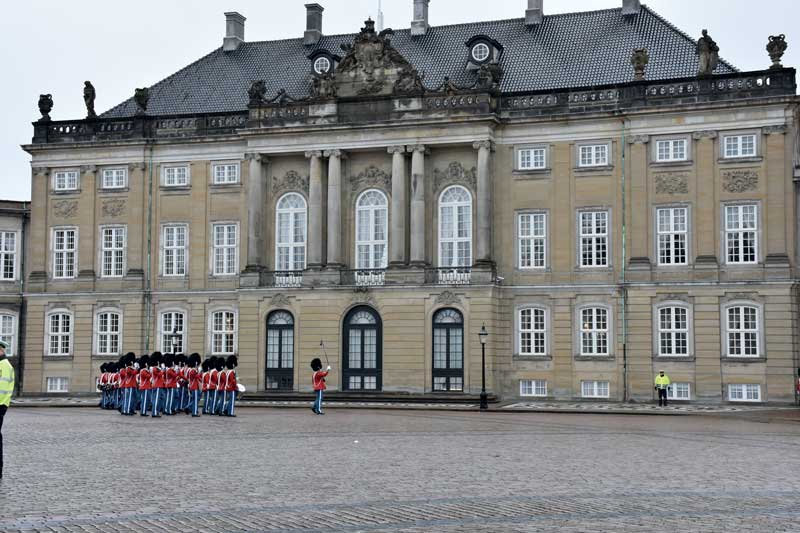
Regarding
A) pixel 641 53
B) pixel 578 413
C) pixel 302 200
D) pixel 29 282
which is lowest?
pixel 578 413

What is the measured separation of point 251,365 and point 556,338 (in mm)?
13822

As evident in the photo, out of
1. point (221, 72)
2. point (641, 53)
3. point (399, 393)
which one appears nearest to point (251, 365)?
point (399, 393)

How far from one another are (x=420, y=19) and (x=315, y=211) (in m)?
12.7

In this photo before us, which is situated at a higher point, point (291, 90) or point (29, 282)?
point (291, 90)

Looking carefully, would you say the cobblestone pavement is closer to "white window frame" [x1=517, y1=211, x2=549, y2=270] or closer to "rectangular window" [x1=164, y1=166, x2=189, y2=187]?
"white window frame" [x1=517, y1=211, x2=549, y2=270]

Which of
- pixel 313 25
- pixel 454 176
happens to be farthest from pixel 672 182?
pixel 313 25

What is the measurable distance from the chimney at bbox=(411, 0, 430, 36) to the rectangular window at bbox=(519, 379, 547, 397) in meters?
19.2

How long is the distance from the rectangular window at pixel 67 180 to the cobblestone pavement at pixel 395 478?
1092 inches

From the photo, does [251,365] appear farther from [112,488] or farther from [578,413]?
[112,488]

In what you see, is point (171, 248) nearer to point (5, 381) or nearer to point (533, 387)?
point (533, 387)

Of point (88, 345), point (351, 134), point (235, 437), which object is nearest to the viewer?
point (235, 437)

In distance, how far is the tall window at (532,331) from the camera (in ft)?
164

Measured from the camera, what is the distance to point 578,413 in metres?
41.0

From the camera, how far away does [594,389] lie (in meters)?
49.0
